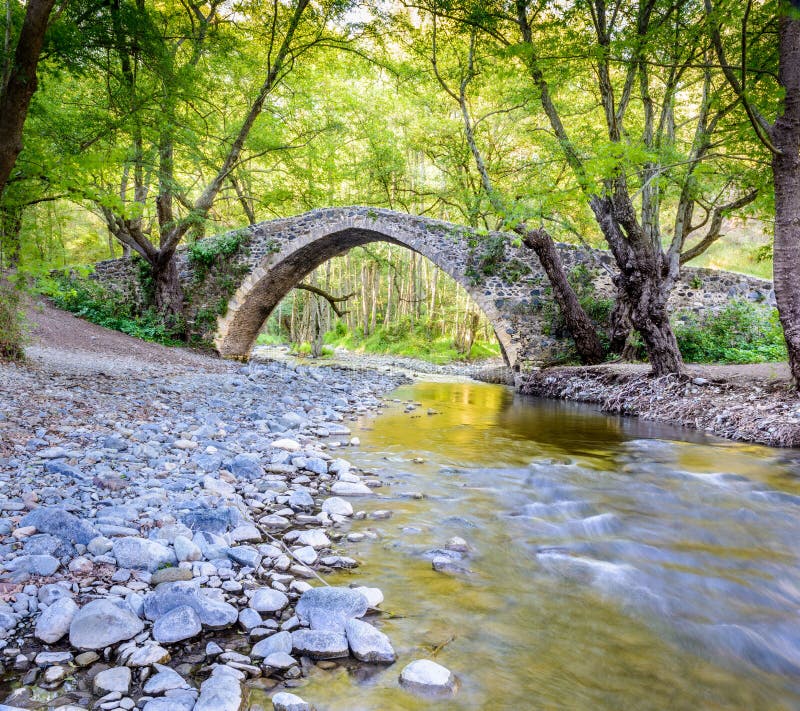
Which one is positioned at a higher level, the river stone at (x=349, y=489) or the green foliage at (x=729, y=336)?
the green foliage at (x=729, y=336)

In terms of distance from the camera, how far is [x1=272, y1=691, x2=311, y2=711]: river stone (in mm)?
1312

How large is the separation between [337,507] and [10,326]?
201 inches

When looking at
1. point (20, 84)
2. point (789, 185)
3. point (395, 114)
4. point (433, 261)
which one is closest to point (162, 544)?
point (20, 84)

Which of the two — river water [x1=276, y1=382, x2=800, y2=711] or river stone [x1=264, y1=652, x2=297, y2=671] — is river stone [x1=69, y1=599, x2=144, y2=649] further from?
river water [x1=276, y1=382, x2=800, y2=711]

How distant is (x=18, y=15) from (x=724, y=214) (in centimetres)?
945

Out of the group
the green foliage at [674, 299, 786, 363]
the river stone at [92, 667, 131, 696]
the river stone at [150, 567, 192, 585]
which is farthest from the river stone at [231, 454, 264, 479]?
the green foliage at [674, 299, 786, 363]

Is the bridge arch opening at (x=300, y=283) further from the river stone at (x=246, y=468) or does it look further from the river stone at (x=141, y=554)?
the river stone at (x=141, y=554)

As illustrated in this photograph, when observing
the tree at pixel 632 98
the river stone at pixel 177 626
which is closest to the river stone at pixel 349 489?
the river stone at pixel 177 626

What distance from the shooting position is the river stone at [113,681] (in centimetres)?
130

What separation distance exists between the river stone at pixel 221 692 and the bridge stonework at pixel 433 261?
9356mm

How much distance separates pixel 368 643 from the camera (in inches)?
62.2

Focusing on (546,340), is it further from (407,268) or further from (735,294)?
(407,268)

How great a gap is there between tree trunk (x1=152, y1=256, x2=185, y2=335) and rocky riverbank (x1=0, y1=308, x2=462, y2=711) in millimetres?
9122

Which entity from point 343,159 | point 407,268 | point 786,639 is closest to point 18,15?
point 786,639
